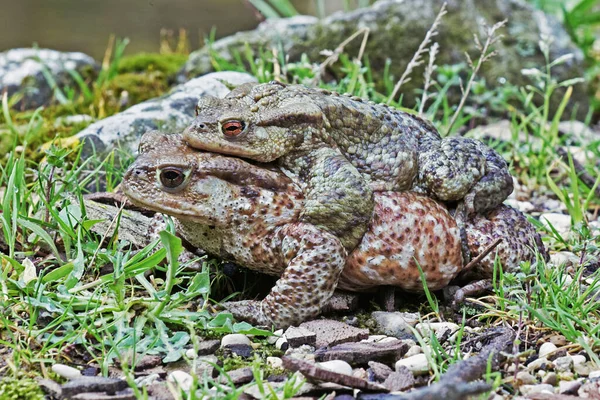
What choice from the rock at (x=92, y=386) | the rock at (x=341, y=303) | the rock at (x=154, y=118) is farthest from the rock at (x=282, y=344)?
the rock at (x=154, y=118)

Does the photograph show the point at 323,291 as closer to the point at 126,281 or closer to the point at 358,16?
the point at 126,281

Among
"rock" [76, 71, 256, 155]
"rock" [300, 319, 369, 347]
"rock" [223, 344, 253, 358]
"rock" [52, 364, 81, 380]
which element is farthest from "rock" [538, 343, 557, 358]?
"rock" [76, 71, 256, 155]

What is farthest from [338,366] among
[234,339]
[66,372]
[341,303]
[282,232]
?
[66,372]

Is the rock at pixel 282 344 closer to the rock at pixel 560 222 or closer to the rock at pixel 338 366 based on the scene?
the rock at pixel 338 366

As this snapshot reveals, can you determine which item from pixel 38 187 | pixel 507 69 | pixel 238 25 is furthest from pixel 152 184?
pixel 238 25

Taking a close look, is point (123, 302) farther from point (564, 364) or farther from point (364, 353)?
point (564, 364)

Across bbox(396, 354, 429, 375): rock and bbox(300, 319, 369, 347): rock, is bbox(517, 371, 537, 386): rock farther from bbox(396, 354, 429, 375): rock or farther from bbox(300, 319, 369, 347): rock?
bbox(300, 319, 369, 347): rock

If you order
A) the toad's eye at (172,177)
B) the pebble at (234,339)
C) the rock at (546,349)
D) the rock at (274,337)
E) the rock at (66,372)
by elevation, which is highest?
the toad's eye at (172,177)
